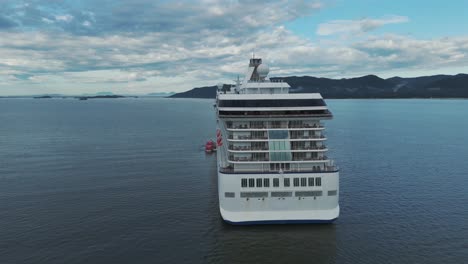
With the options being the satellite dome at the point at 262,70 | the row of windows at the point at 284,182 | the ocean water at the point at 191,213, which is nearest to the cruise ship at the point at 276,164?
the row of windows at the point at 284,182

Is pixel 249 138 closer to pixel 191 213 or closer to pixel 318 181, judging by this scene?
pixel 318 181

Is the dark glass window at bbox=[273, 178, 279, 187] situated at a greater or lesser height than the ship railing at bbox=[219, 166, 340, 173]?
lesser

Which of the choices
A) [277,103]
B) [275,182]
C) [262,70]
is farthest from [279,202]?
[262,70]

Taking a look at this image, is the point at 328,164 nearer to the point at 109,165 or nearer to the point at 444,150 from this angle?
the point at 109,165

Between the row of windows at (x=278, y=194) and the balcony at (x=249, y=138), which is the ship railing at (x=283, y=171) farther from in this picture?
the balcony at (x=249, y=138)

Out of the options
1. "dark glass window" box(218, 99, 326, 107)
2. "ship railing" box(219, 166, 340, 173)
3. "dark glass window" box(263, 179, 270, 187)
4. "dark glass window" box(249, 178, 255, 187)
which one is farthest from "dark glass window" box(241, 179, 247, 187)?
"dark glass window" box(218, 99, 326, 107)

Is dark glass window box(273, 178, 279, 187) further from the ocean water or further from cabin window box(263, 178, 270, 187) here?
the ocean water

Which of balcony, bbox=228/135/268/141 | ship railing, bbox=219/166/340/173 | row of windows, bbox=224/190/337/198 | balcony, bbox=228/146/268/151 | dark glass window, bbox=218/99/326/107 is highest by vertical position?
dark glass window, bbox=218/99/326/107

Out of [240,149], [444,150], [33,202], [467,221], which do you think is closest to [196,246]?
[240,149]

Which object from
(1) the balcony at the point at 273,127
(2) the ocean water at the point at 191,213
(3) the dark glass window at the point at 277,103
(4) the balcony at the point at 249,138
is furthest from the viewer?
(3) the dark glass window at the point at 277,103
